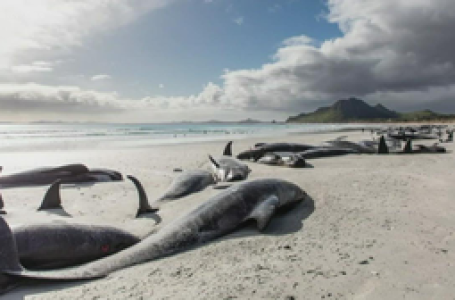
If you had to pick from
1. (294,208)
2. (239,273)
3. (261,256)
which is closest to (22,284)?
(239,273)

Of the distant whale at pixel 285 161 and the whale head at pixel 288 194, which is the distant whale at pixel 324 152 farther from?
the whale head at pixel 288 194

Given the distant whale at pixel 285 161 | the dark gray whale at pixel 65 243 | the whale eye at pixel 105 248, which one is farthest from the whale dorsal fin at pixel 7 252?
the distant whale at pixel 285 161

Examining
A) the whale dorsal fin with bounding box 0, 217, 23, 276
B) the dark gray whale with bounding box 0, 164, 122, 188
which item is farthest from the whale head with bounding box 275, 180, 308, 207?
the dark gray whale with bounding box 0, 164, 122, 188

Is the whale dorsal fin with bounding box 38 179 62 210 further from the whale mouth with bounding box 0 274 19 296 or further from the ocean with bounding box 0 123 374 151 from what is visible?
the ocean with bounding box 0 123 374 151

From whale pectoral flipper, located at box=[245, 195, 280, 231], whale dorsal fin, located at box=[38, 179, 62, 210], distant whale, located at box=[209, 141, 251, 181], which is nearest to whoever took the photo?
whale pectoral flipper, located at box=[245, 195, 280, 231]

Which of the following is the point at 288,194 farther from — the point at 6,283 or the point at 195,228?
the point at 6,283

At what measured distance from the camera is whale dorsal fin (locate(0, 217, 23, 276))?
10.7ft

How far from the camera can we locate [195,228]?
4.55 m

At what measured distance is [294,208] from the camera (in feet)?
19.3

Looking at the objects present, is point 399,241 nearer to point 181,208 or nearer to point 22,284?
point 181,208

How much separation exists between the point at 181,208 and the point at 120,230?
1712mm

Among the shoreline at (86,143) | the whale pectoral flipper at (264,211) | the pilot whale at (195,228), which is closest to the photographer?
the pilot whale at (195,228)

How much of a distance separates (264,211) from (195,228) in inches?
45.0

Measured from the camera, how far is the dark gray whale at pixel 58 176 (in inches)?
365
